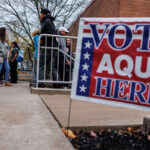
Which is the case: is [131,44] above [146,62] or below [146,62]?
above

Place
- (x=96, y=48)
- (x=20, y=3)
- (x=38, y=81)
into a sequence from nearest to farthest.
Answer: (x=96, y=48) < (x=38, y=81) < (x=20, y=3)

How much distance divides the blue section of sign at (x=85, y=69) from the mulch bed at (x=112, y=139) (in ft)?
1.39

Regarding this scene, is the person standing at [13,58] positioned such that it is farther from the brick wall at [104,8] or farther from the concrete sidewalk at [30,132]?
the concrete sidewalk at [30,132]

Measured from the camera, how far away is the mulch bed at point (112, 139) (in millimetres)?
1924

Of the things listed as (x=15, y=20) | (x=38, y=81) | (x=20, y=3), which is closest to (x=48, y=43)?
(x=38, y=81)

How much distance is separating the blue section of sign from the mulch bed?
422mm

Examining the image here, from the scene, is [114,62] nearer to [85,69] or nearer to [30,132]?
[85,69]

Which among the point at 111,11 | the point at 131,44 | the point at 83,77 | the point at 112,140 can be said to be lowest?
A: the point at 112,140

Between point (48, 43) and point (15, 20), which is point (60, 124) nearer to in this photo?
point (48, 43)

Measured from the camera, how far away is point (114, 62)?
2.13 m

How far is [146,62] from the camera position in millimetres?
2037

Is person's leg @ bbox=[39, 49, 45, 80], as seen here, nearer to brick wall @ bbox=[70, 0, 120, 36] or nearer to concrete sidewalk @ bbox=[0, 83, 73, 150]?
concrete sidewalk @ bbox=[0, 83, 73, 150]

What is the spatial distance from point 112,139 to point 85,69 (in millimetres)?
736

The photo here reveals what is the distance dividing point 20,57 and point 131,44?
6928mm
